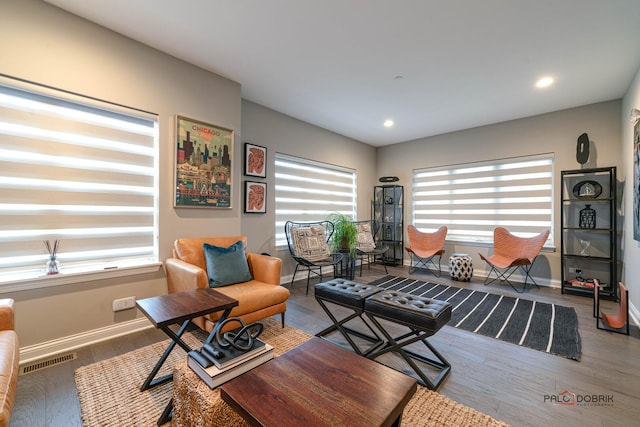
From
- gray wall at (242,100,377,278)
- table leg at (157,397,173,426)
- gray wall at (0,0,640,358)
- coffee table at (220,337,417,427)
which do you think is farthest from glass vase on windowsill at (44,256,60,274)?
coffee table at (220,337,417,427)

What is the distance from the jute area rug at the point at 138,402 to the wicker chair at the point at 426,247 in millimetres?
3561

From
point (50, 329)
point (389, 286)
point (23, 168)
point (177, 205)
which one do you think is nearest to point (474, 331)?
point (389, 286)

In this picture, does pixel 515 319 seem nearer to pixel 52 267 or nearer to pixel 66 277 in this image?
pixel 66 277

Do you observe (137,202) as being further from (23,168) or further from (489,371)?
(489,371)

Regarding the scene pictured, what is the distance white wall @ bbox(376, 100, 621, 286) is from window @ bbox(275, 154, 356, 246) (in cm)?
141

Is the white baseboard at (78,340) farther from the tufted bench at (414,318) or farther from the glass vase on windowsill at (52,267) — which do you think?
the tufted bench at (414,318)

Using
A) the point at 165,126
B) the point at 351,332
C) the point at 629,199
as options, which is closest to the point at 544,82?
the point at 629,199

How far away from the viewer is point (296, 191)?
4.64m

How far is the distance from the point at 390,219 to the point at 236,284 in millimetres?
4300

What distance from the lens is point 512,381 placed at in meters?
1.86

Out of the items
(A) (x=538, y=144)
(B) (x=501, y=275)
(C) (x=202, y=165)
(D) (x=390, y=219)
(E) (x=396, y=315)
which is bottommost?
(B) (x=501, y=275)

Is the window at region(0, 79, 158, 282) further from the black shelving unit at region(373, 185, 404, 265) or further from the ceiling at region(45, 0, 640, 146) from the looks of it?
the black shelving unit at region(373, 185, 404, 265)

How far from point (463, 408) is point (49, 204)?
3328mm

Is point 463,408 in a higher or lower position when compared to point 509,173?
lower
